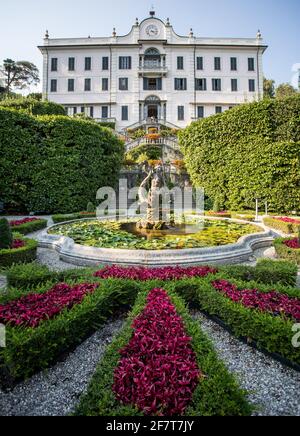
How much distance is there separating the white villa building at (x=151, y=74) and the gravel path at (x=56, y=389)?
35.7 metres

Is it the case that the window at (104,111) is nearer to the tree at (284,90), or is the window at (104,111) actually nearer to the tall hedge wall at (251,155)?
the tall hedge wall at (251,155)

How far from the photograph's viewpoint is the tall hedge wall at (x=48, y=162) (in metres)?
15.4

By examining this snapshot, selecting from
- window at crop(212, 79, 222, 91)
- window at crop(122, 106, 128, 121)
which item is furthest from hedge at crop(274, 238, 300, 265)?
window at crop(212, 79, 222, 91)

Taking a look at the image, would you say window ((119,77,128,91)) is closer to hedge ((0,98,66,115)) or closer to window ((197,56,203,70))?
window ((197,56,203,70))

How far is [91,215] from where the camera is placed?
1434 cm

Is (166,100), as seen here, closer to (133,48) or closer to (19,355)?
(133,48)

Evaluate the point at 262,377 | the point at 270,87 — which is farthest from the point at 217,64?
the point at 262,377

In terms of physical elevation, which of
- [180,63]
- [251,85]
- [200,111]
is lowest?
[200,111]

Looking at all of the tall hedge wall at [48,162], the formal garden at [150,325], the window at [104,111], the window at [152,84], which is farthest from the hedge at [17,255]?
the window at [152,84]

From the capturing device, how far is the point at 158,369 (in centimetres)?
237

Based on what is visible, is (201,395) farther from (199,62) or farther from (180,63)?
(199,62)

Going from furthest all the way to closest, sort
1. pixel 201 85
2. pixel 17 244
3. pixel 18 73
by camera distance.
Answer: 1. pixel 18 73
2. pixel 201 85
3. pixel 17 244

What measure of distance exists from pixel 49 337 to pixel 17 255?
4.44 meters

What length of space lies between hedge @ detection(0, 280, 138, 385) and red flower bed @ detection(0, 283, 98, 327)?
4.7 inches
